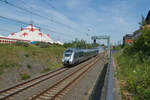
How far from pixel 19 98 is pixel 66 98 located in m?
2.83

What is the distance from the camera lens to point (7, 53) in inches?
562

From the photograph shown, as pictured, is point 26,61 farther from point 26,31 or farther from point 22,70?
point 26,31

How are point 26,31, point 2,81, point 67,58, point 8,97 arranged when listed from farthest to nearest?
point 26,31
point 67,58
point 2,81
point 8,97

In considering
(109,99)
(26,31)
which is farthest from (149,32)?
(26,31)

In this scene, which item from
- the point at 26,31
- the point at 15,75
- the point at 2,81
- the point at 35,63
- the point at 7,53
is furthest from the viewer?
the point at 26,31

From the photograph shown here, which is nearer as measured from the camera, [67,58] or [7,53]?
[7,53]

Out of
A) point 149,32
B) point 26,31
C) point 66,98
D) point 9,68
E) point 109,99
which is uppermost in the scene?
point 26,31

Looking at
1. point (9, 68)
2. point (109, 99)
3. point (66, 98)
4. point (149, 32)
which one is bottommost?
point (66, 98)

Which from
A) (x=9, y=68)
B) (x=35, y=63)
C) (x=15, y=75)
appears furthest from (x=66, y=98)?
(x=35, y=63)

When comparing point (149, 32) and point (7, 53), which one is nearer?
point (149, 32)

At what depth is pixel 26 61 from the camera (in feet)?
50.4

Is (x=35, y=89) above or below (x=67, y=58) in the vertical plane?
below

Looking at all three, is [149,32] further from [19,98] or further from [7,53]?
[7,53]

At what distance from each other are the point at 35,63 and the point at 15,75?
4773 mm
